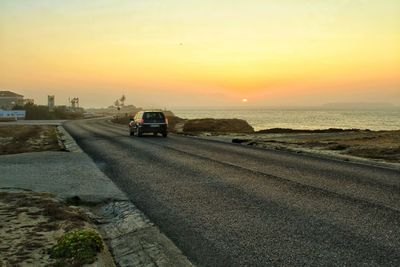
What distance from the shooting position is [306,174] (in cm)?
1242

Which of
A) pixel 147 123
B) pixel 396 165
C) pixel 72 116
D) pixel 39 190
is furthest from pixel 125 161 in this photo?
pixel 72 116

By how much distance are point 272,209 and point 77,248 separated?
3877 mm

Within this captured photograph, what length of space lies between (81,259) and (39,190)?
540 centimetres

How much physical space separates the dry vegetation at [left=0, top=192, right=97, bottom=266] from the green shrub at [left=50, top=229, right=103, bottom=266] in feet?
0.38

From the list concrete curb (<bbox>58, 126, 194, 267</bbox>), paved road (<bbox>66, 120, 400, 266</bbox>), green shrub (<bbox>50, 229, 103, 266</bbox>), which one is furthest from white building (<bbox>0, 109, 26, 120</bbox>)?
green shrub (<bbox>50, 229, 103, 266</bbox>)

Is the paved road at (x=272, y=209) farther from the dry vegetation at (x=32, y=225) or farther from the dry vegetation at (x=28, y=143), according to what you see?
the dry vegetation at (x=28, y=143)

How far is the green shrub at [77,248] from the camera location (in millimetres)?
4902

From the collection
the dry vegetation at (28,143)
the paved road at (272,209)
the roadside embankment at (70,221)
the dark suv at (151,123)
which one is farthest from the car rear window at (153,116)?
the roadside embankment at (70,221)

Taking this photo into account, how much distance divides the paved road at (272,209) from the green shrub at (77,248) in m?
1.18

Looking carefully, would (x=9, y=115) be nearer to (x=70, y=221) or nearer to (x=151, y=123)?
(x=151, y=123)

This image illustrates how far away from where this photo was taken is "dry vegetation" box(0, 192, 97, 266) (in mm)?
4930

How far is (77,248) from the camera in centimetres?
518

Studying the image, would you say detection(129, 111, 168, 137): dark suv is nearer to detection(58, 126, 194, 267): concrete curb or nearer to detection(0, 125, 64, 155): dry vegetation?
detection(0, 125, 64, 155): dry vegetation

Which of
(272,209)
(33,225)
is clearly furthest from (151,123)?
(33,225)
